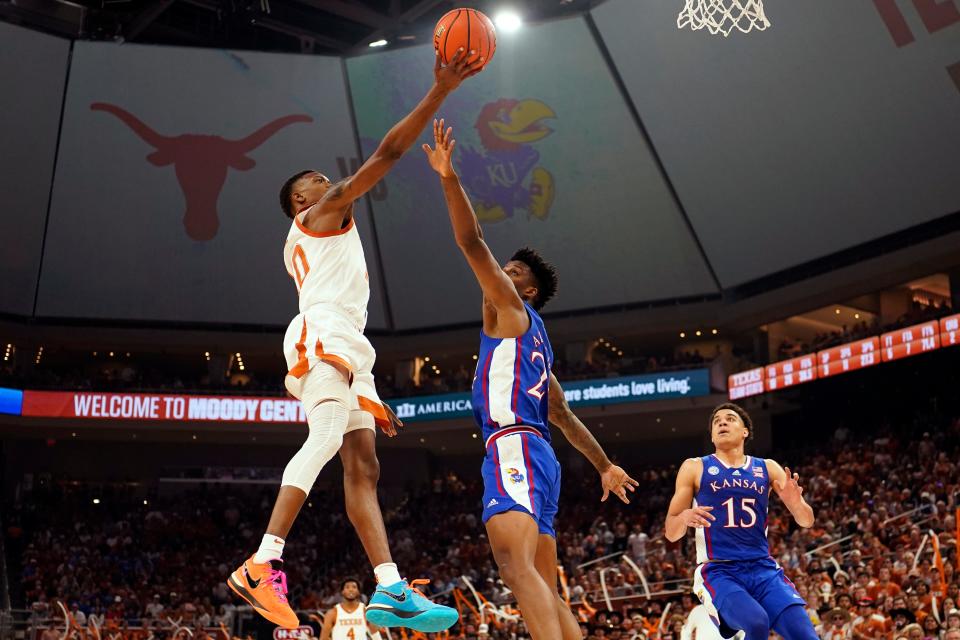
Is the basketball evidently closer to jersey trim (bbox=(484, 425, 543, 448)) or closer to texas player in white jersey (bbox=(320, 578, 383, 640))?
jersey trim (bbox=(484, 425, 543, 448))

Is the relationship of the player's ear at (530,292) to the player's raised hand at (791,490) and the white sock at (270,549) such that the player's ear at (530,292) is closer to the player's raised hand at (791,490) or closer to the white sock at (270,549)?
the white sock at (270,549)

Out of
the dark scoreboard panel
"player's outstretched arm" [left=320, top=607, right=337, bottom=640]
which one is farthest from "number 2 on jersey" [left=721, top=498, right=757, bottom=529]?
the dark scoreboard panel

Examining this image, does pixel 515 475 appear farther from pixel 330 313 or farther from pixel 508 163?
pixel 508 163

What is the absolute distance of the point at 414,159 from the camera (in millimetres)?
29688

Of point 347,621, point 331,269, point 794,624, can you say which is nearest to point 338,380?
point 331,269

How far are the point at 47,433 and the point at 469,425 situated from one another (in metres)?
13.9

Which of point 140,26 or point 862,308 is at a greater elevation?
point 140,26

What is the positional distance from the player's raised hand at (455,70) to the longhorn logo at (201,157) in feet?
83.8

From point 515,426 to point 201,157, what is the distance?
2630 cm

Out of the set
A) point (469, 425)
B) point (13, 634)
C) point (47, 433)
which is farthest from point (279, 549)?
point (47, 433)

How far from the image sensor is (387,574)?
5121 millimetres

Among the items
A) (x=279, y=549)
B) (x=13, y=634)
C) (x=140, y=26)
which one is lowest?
(x=279, y=549)

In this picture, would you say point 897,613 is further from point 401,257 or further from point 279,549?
point 401,257

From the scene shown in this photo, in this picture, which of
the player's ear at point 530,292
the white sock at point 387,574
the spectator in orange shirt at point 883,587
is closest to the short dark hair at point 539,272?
the player's ear at point 530,292
